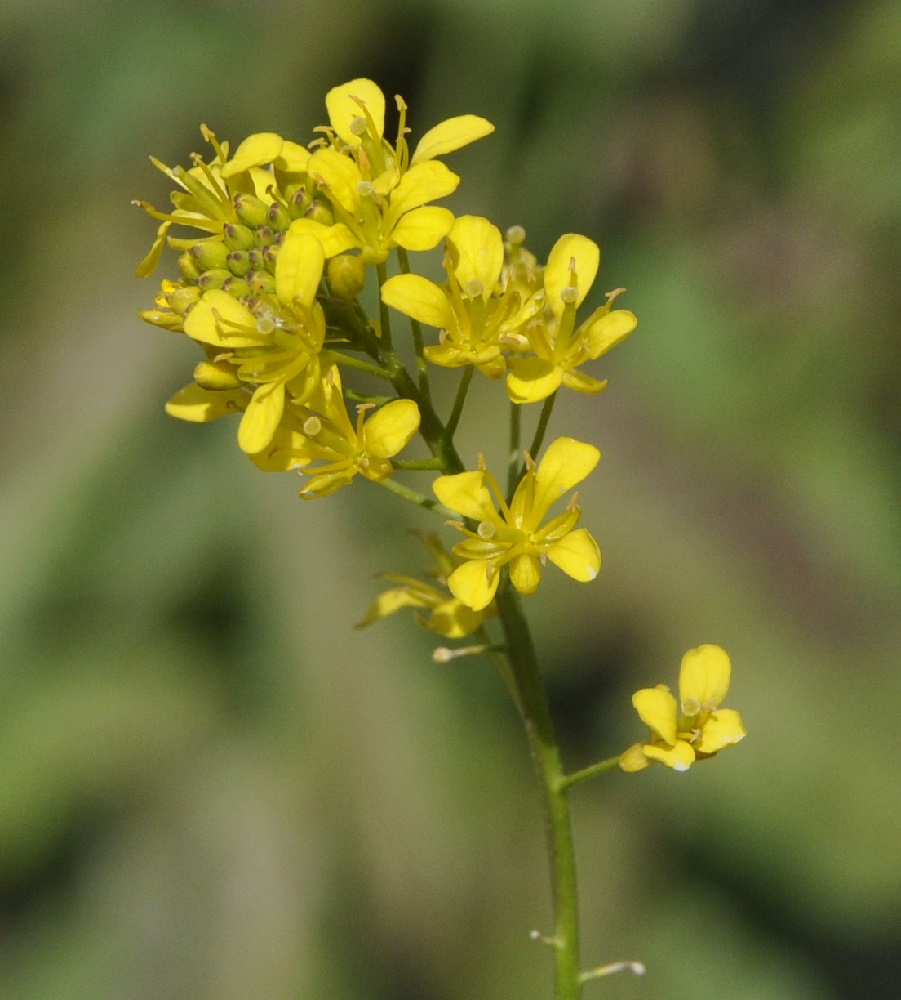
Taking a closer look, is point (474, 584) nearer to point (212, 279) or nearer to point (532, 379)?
point (532, 379)

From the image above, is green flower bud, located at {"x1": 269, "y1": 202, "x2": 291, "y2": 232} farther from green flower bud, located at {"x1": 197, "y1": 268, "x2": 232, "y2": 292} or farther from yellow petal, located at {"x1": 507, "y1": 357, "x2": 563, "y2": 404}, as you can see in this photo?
yellow petal, located at {"x1": 507, "y1": 357, "x2": 563, "y2": 404}

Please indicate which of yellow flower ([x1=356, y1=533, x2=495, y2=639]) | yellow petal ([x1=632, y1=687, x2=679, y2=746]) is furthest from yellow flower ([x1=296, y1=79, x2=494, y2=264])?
yellow petal ([x1=632, y1=687, x2=679, y2=746])

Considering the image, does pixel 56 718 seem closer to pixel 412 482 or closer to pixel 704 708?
pixel 412 482

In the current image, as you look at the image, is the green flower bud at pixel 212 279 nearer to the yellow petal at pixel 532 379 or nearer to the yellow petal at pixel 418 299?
the yellow petal at pixel 418 299

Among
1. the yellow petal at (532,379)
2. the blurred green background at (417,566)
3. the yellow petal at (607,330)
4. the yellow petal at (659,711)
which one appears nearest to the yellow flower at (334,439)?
the yellow petal at (532,379)

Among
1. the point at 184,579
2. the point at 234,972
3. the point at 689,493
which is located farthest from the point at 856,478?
the point at 234,972
